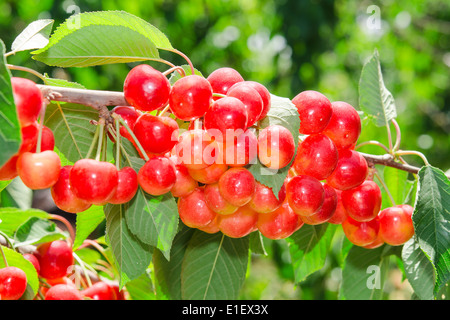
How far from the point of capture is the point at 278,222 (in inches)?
21.1

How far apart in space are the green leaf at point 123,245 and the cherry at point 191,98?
14 centimetres

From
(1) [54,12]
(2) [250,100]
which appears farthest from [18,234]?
(1) [54,12]

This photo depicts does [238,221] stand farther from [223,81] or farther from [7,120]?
[7,120]

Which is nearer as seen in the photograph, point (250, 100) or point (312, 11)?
point (250, 100)

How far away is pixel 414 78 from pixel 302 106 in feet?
12.7

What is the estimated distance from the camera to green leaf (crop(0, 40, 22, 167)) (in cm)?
33

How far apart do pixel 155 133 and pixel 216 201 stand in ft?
0.31

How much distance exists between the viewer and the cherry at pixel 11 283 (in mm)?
542

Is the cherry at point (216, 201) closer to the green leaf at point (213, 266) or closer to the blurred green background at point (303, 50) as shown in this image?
the green leaf at point (213, 266)

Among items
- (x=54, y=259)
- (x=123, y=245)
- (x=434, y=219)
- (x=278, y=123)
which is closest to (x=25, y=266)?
(x=54, y=259)

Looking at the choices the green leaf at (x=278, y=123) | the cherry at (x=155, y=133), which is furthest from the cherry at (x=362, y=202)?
the cherry at (x=155, y=133)

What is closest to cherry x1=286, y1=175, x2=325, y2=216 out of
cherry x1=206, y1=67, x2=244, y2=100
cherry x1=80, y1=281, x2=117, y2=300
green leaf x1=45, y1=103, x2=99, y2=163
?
cherry x1=206, y1=67, x2=244, y2=100
